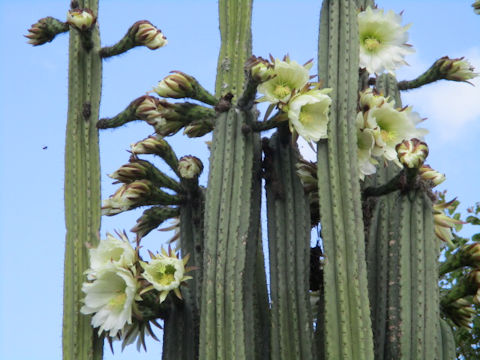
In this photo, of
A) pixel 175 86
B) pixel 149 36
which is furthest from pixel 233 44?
pixel 175 86

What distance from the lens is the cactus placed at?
3.94 metres

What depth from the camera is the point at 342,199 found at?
4.04 metres

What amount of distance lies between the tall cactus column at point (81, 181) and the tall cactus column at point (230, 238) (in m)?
0.71

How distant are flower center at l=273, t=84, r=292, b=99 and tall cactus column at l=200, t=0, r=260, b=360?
21cm

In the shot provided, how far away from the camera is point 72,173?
4.55 metres

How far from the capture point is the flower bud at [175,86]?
4.22 metres

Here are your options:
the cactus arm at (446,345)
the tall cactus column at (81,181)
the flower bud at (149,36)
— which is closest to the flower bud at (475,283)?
the cactus arm at (446,345)

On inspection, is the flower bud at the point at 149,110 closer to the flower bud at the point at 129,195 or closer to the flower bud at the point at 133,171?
the flower bud at the point at 133,171

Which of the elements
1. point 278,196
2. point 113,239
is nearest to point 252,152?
point 278,196

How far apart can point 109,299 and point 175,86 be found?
1.10 metres

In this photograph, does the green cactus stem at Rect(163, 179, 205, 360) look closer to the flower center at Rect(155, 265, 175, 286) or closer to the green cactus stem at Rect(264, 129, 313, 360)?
the flower center at Rect(155, 265, 175, 286)

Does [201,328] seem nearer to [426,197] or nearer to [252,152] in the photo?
[252,152]

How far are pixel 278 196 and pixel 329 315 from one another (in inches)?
26.8

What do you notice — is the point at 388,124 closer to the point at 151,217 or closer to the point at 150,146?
the point at 150,146
